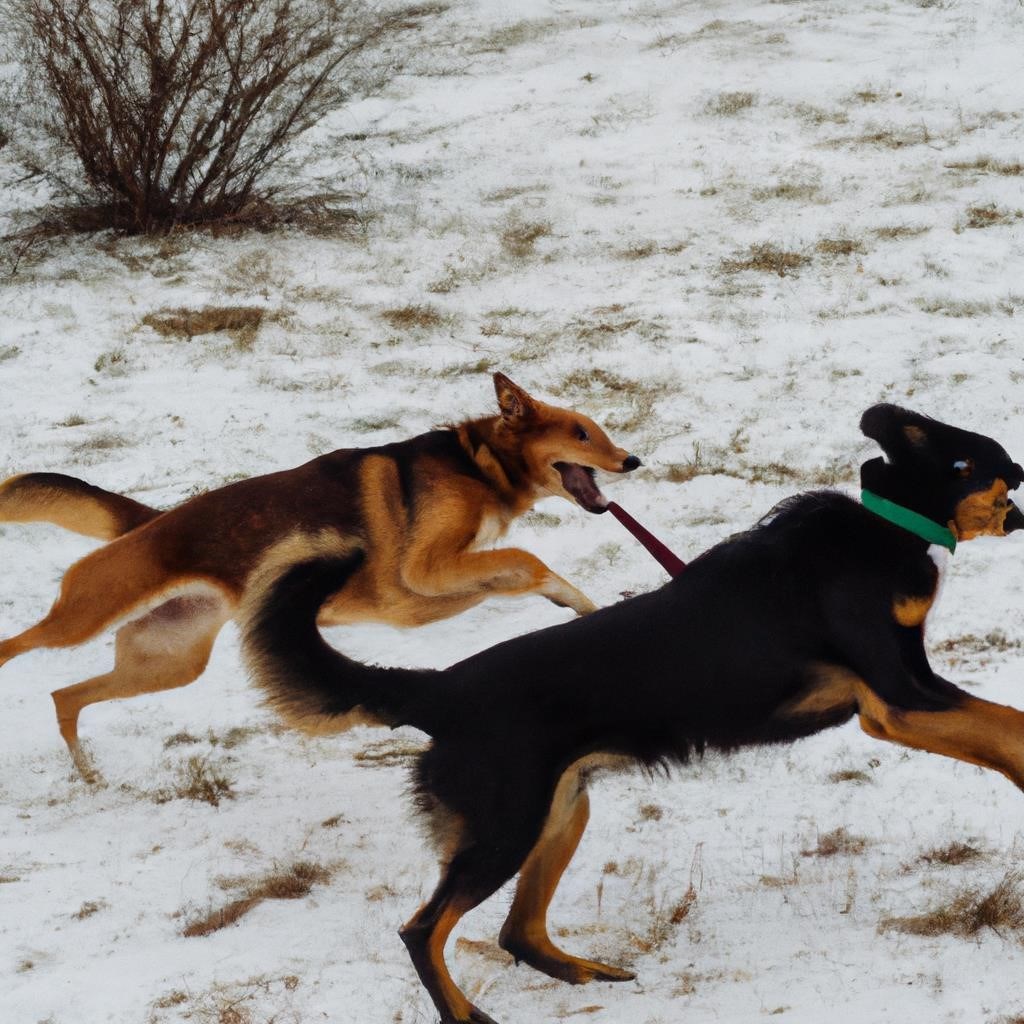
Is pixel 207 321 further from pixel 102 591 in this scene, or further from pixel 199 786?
pixel 199 786

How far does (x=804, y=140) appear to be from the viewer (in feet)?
37.6

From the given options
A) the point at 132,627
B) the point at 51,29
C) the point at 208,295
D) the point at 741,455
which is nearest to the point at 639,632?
the point at 132,627

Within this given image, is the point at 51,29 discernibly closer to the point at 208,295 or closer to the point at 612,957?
the point at 208,295

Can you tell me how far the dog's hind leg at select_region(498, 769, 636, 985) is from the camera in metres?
3.71

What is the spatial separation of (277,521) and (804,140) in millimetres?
7761

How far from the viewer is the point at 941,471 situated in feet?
11.9

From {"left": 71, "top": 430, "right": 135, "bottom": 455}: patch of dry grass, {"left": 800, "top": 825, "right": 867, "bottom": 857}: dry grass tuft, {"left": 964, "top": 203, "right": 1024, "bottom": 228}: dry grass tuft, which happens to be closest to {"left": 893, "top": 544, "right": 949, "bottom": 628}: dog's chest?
{"left": 800, "top": 825, "right": 867, "bottom": 857}: dry grass tuft

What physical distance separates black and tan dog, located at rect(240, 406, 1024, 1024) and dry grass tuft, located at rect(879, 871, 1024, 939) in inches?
16.9

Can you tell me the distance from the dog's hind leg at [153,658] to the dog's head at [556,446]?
4.81ft

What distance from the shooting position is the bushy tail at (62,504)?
5715 millimetres

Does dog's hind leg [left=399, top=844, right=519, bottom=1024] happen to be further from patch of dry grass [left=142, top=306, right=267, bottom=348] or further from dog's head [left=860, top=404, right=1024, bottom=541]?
patch of dry grass [left=142, top=306, right=267, bottom=348]

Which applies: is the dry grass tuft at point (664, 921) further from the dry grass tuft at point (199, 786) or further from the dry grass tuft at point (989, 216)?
the dry grass tuft at point (989, 216)

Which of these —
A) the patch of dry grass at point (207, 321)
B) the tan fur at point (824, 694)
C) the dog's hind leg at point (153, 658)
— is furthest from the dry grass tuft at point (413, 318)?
the tan fur at point (824, 694)

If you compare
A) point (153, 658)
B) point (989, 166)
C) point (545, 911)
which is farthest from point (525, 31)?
point (545, 911)
